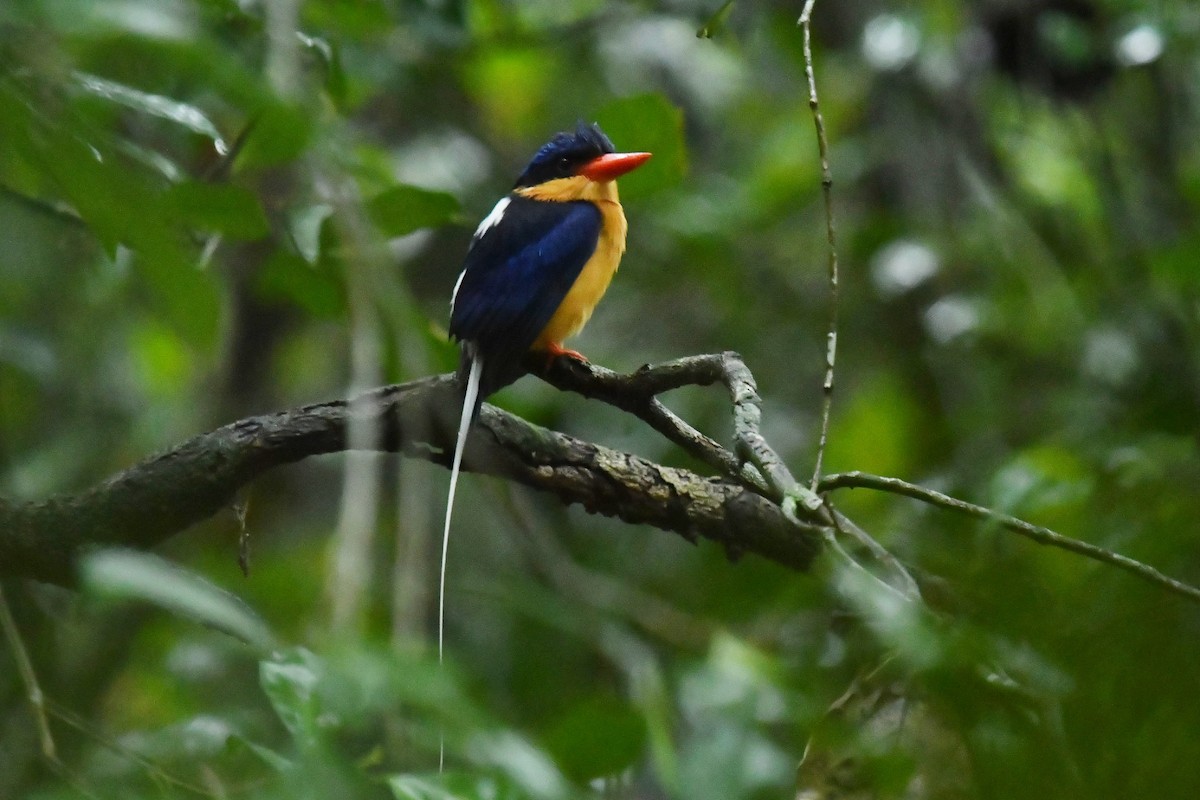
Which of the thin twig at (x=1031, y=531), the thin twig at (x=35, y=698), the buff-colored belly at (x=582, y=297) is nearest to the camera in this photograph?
the thin twig at (x=1031, y=531)

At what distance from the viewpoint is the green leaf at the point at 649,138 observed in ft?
9.34

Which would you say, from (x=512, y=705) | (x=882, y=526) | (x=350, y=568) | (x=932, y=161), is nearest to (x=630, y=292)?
(x=932, y=161)

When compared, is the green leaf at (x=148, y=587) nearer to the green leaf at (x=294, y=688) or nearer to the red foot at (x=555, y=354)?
the green leaf at (x=294, y=688)

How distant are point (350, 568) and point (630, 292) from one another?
177 inches

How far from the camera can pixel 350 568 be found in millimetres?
1255

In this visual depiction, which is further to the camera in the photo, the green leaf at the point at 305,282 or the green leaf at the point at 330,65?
the green leaf at the point at 305,282

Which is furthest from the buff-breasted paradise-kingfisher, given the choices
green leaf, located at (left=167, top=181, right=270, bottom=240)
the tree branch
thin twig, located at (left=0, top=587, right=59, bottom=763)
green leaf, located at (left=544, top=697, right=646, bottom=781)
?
green leaf, located at (left=544, top=697, right=646, bottom=781)

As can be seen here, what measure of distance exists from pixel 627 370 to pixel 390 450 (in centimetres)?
251

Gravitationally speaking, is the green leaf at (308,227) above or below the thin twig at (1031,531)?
below

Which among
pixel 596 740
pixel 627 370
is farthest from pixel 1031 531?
pixel 627 370

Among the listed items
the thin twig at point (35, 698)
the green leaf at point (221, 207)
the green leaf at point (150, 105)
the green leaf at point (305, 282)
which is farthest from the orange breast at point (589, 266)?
the thin twig at point (35, 698)

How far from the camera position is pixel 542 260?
139 inches

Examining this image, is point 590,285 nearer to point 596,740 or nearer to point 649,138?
point 649,138

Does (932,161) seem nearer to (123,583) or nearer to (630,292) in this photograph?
(630,292)
